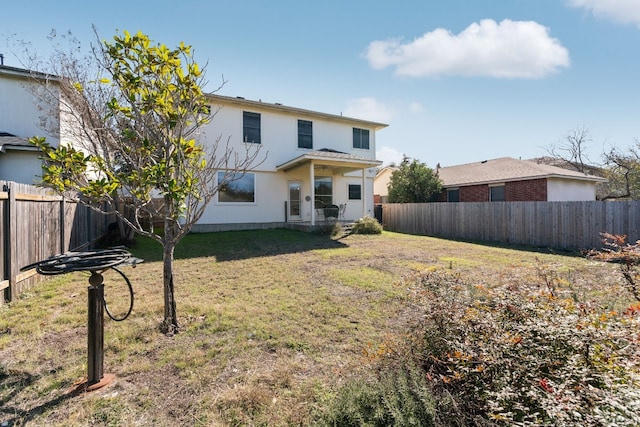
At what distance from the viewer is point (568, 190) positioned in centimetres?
1576

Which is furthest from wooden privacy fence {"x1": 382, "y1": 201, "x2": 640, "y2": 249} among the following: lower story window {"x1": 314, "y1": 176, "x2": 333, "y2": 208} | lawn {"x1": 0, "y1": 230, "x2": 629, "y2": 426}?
lower story window {"x1": 314, "y1": 176, "x2": 333, "y2": 208}

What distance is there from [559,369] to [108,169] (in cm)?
458

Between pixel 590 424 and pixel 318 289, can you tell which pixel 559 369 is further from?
pixel 318 289

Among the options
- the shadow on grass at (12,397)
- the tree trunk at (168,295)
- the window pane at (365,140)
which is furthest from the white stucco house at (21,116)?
the window pane at (365,140)

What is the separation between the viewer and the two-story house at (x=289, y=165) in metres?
13.7

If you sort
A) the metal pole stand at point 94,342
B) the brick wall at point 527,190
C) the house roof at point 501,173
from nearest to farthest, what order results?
1. the metal pole stand at point 94,342
2. the brick wall at point 527,190
3. the house roof at point 501,173

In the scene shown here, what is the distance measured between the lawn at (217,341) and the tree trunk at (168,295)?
0.14 metres

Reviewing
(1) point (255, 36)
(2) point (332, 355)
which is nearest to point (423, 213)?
(1) point (255, 36)

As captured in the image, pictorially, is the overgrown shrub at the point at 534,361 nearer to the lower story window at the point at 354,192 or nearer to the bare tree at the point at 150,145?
the bare tree at the point at 150,145

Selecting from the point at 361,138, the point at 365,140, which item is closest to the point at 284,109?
the point at 361,138

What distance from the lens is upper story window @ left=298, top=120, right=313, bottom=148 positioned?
15.8 metres

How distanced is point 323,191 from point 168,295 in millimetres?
12970

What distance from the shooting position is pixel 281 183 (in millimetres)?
15406

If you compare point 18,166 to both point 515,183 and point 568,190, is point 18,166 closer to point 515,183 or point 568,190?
point 515,183
